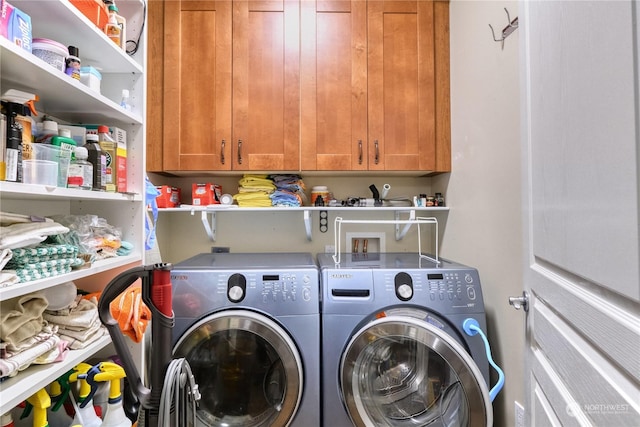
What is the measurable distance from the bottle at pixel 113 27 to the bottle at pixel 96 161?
0.40m

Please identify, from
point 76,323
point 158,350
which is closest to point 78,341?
point 76,323

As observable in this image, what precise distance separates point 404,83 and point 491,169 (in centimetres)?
72

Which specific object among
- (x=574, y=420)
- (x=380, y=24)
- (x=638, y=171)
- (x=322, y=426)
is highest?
(x=380, y=24)

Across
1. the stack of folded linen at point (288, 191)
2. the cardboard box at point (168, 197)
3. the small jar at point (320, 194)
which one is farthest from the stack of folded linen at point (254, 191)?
the cardboard box at point (168, 197)

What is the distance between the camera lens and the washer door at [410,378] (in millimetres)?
1118

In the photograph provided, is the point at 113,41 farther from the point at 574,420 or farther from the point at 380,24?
the point at 574,420

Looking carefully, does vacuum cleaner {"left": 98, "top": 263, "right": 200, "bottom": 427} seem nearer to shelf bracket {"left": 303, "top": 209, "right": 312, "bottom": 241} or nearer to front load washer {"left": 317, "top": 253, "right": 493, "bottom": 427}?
front load washer {"left": 317, "top": 253, "right": 493, "bottom": 427}

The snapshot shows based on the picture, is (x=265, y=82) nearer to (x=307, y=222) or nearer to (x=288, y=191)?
(x=288, y=191)

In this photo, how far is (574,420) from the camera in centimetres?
59

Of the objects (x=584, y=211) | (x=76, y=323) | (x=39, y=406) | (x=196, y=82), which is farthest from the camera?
(x=196, y=82)

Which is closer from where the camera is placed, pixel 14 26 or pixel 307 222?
pixel 14 26

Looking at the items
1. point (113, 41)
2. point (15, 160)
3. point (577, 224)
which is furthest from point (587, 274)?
point (113, 41)

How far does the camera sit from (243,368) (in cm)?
128

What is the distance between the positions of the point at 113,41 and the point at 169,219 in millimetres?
1130
